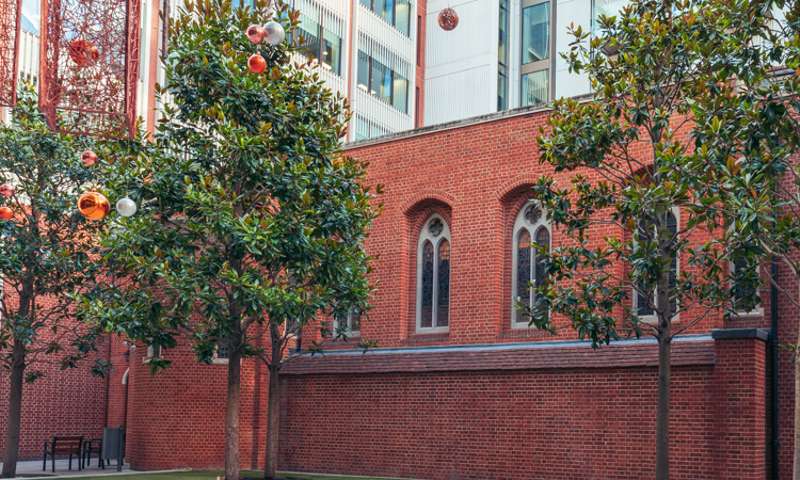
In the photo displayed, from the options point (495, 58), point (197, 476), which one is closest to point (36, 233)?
point (197, 476)

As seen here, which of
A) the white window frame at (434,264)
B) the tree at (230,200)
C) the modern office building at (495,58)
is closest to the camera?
the tree at (230,200)

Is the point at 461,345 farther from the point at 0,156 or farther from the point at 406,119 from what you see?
the point at 406,119

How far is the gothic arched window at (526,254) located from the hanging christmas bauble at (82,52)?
1021cm

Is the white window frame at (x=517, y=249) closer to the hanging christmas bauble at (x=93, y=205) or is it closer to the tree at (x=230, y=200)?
the tree at (x=230, y=200)

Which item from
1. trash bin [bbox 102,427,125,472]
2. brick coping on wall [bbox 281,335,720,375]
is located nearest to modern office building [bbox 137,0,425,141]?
trash bin [bbox 102,427,125,472]

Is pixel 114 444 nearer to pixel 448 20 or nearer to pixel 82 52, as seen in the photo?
pixel 82 52

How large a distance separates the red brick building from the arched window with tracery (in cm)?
4

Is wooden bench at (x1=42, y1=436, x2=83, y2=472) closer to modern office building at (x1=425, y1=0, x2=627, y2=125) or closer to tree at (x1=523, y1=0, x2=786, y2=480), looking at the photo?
tree at (x1=523, y1=0, x2=786, y2=480)

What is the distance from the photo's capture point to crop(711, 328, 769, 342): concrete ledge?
20.2 m

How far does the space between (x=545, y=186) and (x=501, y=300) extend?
699cm

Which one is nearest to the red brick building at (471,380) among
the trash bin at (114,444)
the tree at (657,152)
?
the trash bin at (114,444)

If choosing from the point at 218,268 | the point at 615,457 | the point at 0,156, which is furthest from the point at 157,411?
the point at 615,457

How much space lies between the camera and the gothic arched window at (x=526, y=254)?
979 inches

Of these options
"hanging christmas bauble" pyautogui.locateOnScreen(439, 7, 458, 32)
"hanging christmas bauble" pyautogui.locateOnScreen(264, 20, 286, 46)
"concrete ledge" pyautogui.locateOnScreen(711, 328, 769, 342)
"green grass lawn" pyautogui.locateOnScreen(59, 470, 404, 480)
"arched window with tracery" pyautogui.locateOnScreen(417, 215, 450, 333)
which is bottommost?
"green grass lawn" pyautogui.locateOnScreen(59, 470, 404, 480)
